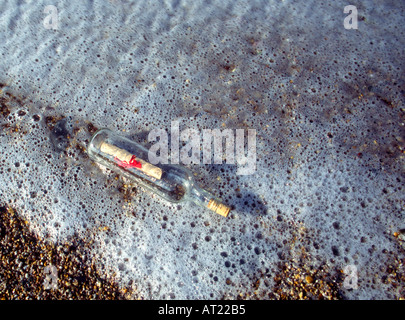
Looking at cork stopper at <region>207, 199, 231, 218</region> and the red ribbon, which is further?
the red ribbon

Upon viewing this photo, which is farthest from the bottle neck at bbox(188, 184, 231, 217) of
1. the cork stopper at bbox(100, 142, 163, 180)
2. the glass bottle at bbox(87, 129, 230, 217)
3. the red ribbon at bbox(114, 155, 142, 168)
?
the red ribbon at bbox(114, 155, 142, 168)

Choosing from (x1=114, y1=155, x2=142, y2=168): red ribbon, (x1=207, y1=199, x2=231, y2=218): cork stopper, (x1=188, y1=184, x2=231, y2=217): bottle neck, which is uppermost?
(x1=114, y1=155, x2=142, y2=168): red ribbon

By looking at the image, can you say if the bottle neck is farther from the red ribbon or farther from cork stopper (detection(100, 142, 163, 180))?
the red ribbon

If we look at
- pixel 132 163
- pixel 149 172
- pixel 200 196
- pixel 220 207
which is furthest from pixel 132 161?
pixel 220 207

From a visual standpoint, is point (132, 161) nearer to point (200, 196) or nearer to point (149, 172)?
point (149, 172)
